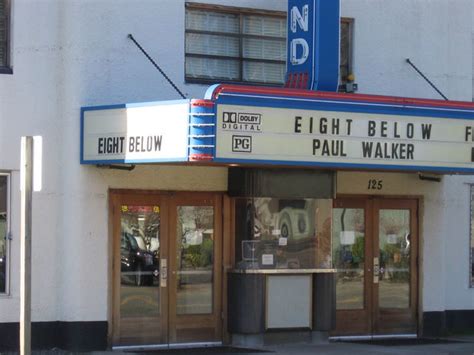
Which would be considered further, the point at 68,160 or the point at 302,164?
Result: the point at 68,160

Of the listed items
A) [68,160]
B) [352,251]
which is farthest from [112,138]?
[352,251]

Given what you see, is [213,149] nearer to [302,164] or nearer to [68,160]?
[302,164]

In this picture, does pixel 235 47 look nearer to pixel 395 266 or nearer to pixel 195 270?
pixel 195 270

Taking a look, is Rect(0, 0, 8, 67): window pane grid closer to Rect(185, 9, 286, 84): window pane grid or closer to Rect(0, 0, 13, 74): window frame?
Rect(0, 0, 13, 74): window frame

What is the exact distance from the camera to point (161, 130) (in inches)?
552

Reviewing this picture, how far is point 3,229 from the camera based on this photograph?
15.3 meters

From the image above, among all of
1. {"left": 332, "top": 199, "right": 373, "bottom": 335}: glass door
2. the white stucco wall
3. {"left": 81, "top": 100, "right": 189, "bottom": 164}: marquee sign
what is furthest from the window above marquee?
{"left": 332, "top": 199, "right": 373, "bottom": 335}: glass door

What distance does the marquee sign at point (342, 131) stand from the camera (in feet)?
45.1

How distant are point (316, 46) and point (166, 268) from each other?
3915 mm

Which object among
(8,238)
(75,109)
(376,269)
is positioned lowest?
(376,269)

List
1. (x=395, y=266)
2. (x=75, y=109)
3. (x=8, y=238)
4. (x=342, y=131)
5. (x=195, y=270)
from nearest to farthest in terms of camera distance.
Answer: (x=342, y=131), (x=8, y=238), (x=75, y=109), (x=195, y=270), (x=395, y=266)

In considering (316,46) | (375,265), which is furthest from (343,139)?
(375,265)

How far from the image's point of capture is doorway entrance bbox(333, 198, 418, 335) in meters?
17.6

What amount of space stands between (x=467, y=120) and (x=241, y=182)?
340 centimetres
